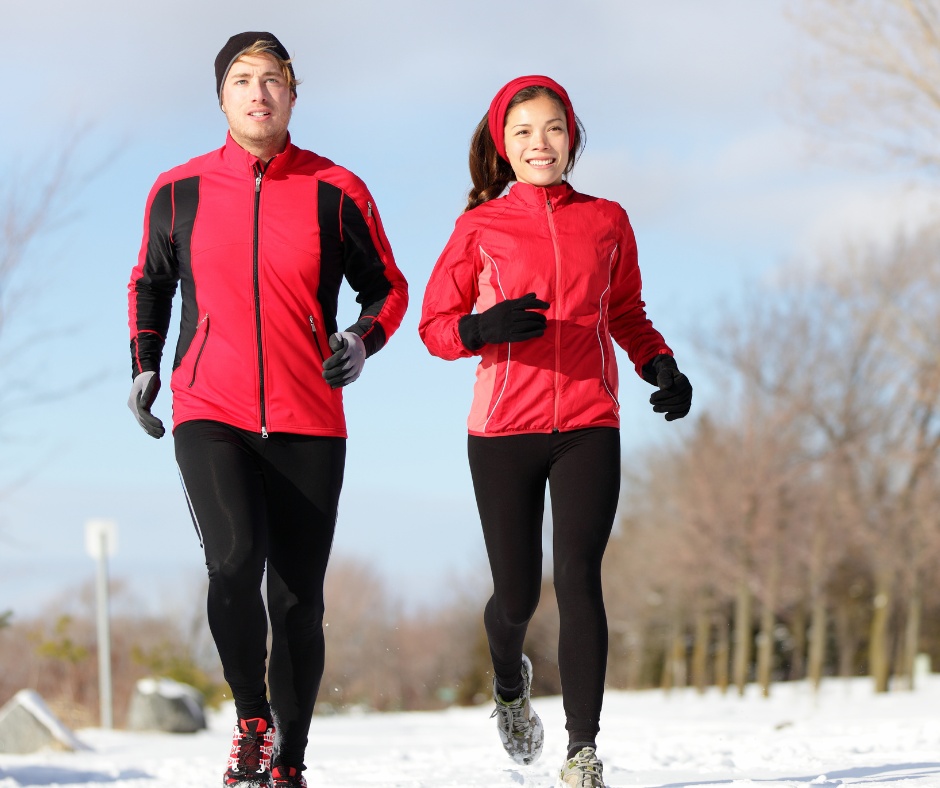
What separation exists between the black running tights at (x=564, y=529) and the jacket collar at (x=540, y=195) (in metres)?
0.83

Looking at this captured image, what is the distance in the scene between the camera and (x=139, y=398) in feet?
13.8

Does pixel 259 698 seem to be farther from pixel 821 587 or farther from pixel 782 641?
pixel 782 641

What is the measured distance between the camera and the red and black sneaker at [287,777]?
4051 mm

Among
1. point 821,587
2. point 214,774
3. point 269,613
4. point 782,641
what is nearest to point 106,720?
point 214,774

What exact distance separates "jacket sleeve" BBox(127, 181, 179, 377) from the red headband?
1.20 meters

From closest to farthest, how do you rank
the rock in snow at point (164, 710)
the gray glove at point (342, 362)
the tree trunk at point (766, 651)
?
the gray glove at point (342, 362), the rock in snow at point (164, 710), the tree trunk at point (766, 651)

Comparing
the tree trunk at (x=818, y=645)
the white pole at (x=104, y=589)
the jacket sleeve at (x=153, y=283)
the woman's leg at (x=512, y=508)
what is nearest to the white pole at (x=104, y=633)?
the white pole at (x=104, y=589)

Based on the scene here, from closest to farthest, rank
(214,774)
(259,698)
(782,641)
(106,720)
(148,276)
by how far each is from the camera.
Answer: (259,698) → (148,276) → (214,774) → (106,720) → (782,641)

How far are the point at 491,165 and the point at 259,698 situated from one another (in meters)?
2.11

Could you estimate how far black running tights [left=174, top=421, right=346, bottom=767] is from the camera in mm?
3904

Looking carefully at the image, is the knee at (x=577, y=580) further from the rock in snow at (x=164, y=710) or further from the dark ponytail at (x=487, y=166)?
the rock in snow at (x=164, y=710)

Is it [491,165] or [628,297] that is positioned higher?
[491,165]

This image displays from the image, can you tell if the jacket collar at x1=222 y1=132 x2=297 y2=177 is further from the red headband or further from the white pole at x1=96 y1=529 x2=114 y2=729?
the white pole at x1=96 y1=529 x2=114 y2=729

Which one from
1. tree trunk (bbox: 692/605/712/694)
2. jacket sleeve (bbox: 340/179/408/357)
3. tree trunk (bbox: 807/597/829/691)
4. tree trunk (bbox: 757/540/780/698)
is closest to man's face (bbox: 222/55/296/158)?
jacket sleeve (bbox: 340/179/408/357)
